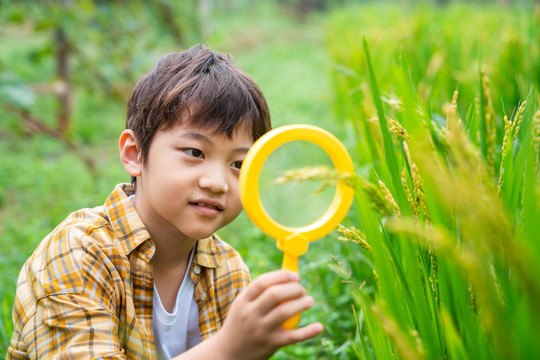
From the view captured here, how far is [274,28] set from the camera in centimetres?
1917

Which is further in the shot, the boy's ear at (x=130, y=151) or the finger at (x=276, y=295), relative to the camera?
the boy's ear at (x=130, y=151)

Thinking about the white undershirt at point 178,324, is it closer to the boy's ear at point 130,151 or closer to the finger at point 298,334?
the boy's ear at point 130,151

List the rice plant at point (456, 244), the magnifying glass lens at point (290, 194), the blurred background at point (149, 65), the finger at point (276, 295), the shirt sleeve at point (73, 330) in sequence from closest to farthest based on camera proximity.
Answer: the rice plant at point (456, 244)
the finger at point (276, 295)
the magnifying glass lens at point (290, 194)
the shirt sleeve at point (73, 330)
the blurred background at point (149, 65)

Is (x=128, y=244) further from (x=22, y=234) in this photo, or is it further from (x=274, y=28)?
(x=274, y=28)

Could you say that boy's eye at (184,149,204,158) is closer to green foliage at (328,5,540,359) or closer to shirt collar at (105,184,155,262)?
shirt collar at (105,184,155,262)

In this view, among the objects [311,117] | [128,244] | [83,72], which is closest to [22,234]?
[128,244]

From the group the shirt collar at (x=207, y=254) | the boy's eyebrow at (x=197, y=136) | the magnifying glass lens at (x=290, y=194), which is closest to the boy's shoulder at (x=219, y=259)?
the shirt collar at (x=207, y=254)

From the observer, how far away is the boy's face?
1.11m

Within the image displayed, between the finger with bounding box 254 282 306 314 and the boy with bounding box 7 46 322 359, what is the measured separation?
0.29ft

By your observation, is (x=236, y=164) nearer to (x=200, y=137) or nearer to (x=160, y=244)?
(x=200, y=137)

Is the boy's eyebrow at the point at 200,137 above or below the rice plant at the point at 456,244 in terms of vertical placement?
above

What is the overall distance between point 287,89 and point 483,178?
7248mm

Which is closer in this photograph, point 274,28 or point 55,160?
point 55,160

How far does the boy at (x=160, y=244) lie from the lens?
1.09m
